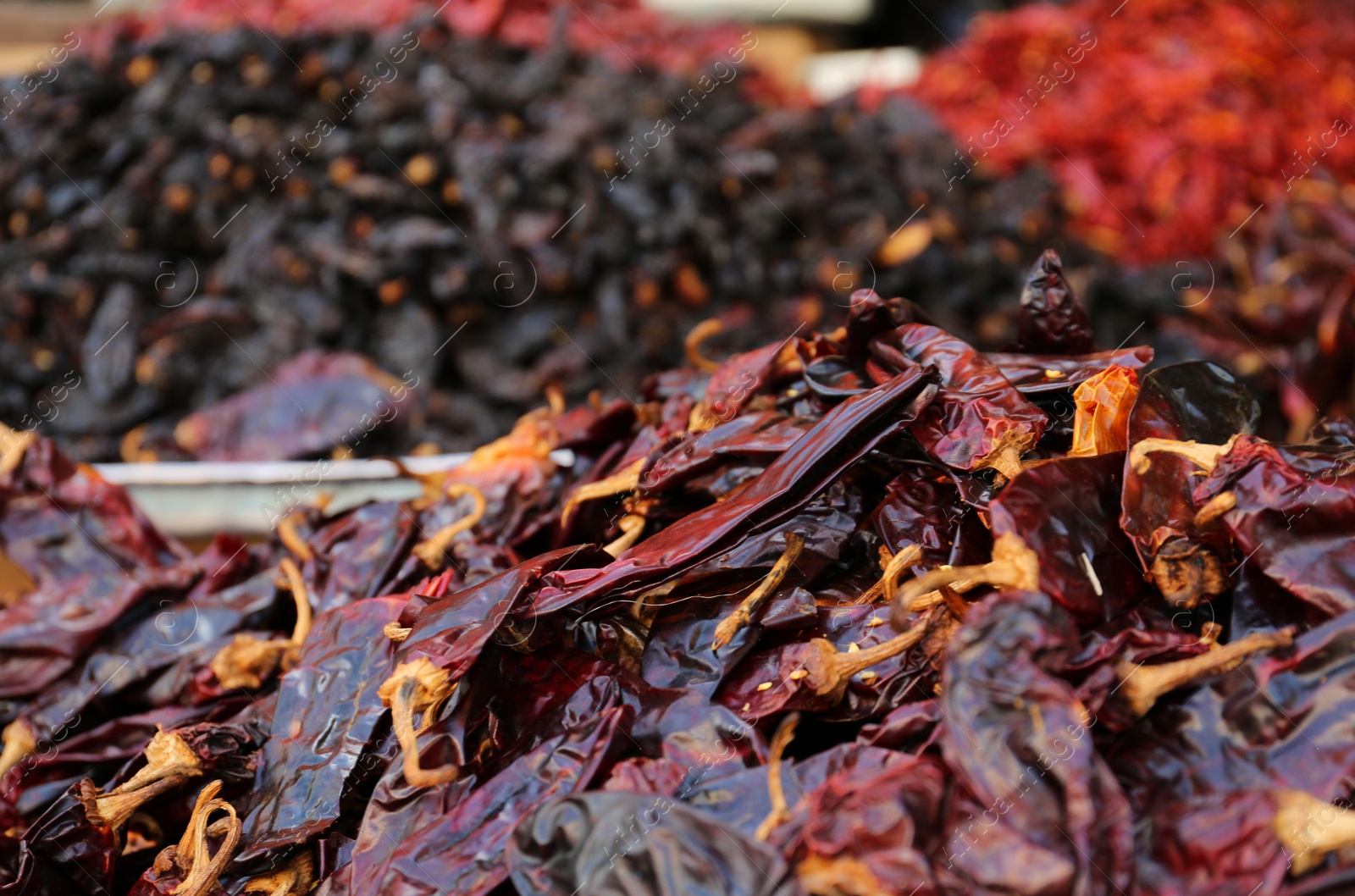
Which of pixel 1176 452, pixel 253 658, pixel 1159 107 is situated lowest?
pixel 1159 107

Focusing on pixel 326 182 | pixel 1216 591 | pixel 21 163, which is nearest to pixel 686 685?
pixel 1216 591

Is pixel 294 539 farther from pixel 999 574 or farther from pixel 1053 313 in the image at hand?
pixel 1053 313

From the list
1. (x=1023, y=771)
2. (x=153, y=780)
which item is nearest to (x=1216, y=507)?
(x=1023, y=771)

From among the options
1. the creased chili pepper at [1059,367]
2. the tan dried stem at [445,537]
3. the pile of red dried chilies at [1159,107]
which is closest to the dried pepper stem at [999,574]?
the creased chili pepper at [1059,367]

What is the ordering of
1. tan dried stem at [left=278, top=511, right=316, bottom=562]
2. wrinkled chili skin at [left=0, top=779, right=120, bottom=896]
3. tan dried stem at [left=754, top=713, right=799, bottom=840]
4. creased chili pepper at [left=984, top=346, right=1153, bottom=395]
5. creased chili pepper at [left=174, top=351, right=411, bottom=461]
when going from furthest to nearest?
1. creased chili pepper at [left=174, top=351, right=411, bottom=461]
2. tan dried stem at [left=278, top=511, right=316, bottom=562]
3. creased chili pepper at [left=984, top=346, right=1153, bottom=395]
4. wrinkled chili skin at [left=0, top=779, right=120, bottom=896]
5. tan dried stem at [left=754, top=713, right=799, bottom=840]

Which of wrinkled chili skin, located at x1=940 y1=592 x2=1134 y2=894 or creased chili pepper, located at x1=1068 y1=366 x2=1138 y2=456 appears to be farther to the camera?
creased chili pepper, located at x1=1068 y1=366 x2=1138 y2=456

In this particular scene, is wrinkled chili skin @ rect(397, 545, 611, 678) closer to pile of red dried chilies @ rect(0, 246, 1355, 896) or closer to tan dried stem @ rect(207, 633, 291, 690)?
pile of red dried chilies @ rect(0, 246, 1355, 896)

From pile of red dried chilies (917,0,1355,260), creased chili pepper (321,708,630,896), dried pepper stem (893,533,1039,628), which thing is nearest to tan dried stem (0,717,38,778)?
creased chili pepper (321,708,630,896)
